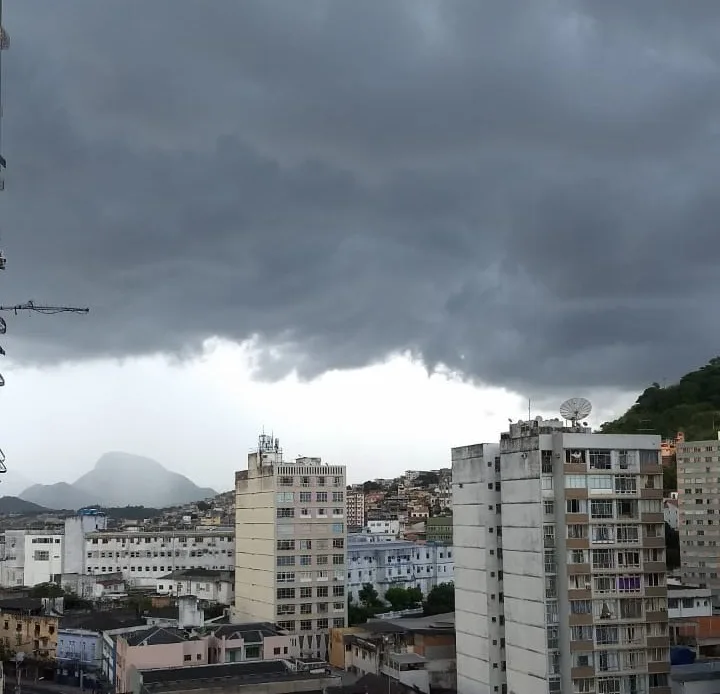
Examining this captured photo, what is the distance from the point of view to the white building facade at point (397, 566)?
111 m

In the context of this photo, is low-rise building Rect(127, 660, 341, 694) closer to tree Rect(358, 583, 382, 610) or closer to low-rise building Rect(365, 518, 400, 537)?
tree Rect(358, 583, 382, 610)

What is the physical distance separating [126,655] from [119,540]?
68665 millimetres

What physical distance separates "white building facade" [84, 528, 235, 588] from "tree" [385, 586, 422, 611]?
30639 mm

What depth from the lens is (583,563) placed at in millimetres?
52500

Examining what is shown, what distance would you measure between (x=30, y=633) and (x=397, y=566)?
151 feet

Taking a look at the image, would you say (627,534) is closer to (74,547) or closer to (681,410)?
(74,547)

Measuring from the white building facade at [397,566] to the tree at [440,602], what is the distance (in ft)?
29.1

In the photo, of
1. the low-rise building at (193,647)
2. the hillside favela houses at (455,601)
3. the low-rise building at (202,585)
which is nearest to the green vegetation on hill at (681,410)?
the hillside favela houses at (455,601)

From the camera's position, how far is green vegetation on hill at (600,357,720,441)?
166750 mm

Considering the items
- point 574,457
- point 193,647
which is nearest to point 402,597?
point 193,647

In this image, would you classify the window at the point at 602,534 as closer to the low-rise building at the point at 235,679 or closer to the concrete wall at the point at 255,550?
the low-rise building at the point at 235,679

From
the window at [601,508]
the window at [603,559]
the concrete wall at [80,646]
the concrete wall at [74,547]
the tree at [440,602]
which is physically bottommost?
the concrete wall at [80,646]

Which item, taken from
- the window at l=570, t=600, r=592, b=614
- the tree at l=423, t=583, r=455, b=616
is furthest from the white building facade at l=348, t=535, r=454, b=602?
the window at l=570, t=600, r=592, b=614

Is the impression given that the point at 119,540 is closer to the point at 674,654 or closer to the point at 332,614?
the point at 332,614
